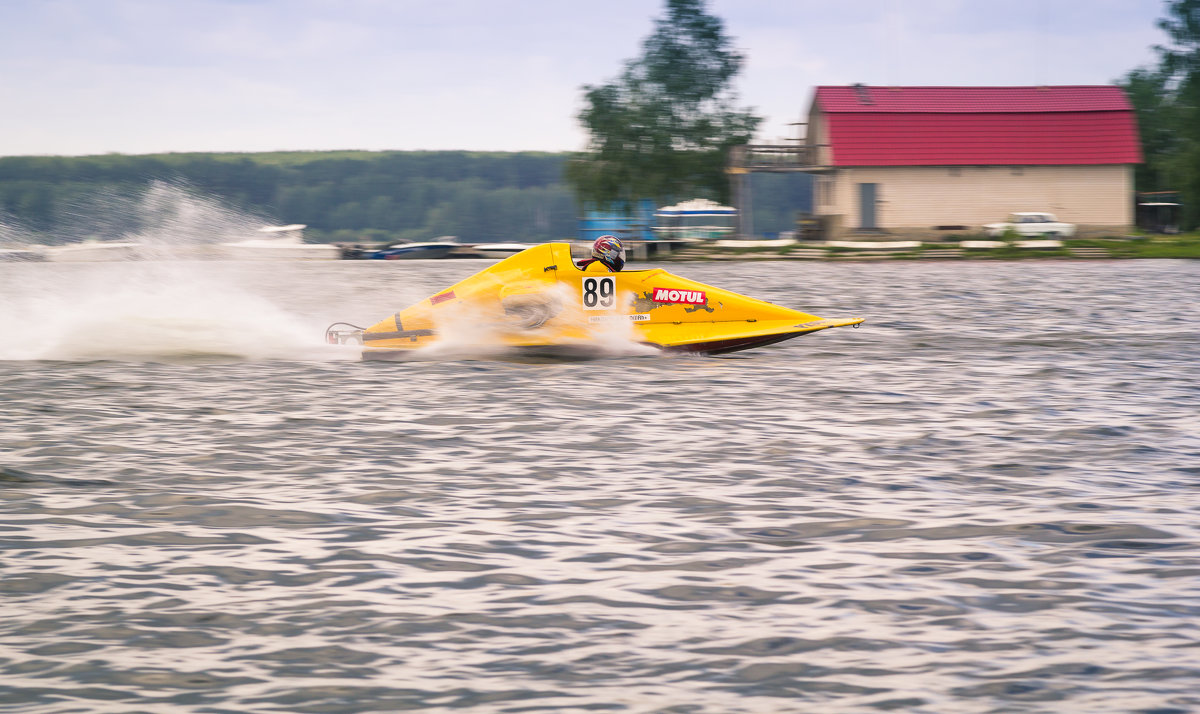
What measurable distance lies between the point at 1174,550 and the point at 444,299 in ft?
35.9

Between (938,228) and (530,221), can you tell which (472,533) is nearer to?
(938,228)

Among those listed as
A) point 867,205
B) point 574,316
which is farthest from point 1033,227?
point 574,316

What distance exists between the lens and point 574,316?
15.7m

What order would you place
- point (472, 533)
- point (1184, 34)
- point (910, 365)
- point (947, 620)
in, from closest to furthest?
point (947, 620), point (472, 533), point (910, 365), point (1184, 34)

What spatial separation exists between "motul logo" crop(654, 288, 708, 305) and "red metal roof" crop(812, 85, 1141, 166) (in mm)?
40312

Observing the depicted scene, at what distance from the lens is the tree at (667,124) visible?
220ft

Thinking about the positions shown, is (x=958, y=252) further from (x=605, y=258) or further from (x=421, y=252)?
(x=605, y=258)

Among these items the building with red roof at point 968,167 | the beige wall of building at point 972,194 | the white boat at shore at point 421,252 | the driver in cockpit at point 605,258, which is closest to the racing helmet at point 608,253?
the driver in cockpit at point 605,258

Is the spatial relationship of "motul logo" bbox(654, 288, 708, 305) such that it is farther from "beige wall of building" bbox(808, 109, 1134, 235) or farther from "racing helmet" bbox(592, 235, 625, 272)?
"beige wall of building" bbox(808, 109, 1134, 235)

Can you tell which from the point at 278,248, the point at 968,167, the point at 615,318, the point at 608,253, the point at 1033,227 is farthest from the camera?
the point at 278,248

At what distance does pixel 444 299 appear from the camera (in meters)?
15.9

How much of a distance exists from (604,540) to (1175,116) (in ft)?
258

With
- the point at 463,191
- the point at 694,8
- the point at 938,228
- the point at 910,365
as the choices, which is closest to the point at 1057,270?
the point at 938,228

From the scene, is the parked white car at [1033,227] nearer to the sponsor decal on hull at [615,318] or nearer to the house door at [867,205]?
the house door at [867,205]
